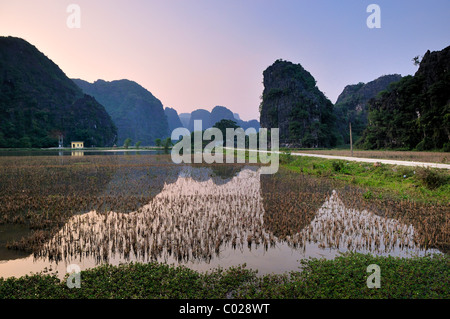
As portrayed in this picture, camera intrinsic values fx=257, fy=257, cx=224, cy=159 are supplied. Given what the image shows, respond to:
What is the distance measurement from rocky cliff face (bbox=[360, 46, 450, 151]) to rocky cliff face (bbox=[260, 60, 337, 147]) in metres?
20.3

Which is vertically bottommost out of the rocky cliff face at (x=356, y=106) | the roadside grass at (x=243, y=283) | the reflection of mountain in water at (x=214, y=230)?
the roadside grass at (x=243, y=283)

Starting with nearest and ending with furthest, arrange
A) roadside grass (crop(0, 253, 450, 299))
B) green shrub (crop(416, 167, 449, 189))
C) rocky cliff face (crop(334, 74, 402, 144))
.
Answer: roadside grass (crop(0, 253, 450, 299)) → green shrub (crop(416, 167, 449, 189)) → rocky cliff face (crop(334, 74, 402, 144))

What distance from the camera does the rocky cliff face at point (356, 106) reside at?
102 m

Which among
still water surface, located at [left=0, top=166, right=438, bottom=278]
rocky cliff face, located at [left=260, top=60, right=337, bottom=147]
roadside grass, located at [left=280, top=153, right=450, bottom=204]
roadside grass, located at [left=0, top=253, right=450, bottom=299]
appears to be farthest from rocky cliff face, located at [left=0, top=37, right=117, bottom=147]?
roadside grass, located at [left=0, top=253, right=450, bottom=299]

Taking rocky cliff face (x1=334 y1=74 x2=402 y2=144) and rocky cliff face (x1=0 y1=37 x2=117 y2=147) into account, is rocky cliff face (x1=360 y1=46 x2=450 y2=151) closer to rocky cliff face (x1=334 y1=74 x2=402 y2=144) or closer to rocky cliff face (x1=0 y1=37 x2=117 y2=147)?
rocky cliff face (x1=334 y1=74 x2=402 y2=144)

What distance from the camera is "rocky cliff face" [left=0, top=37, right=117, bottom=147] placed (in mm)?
121625

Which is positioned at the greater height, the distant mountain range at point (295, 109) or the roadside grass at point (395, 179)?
the distant mountain range at point (295, 109)

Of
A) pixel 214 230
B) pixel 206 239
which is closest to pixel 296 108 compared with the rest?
pixel 214 230

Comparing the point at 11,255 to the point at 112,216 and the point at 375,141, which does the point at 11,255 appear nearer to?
the point at 112,216

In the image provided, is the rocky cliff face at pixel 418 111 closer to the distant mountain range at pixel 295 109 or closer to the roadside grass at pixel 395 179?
the distant mountain range at pixel 295 109

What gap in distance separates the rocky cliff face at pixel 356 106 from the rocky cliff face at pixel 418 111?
30892mm

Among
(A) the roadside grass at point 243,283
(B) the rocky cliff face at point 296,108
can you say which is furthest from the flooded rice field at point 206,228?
(B) the rocky cliff face at point 296,108

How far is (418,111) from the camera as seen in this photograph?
1955 inches

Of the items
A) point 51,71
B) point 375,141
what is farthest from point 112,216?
point 51,71
